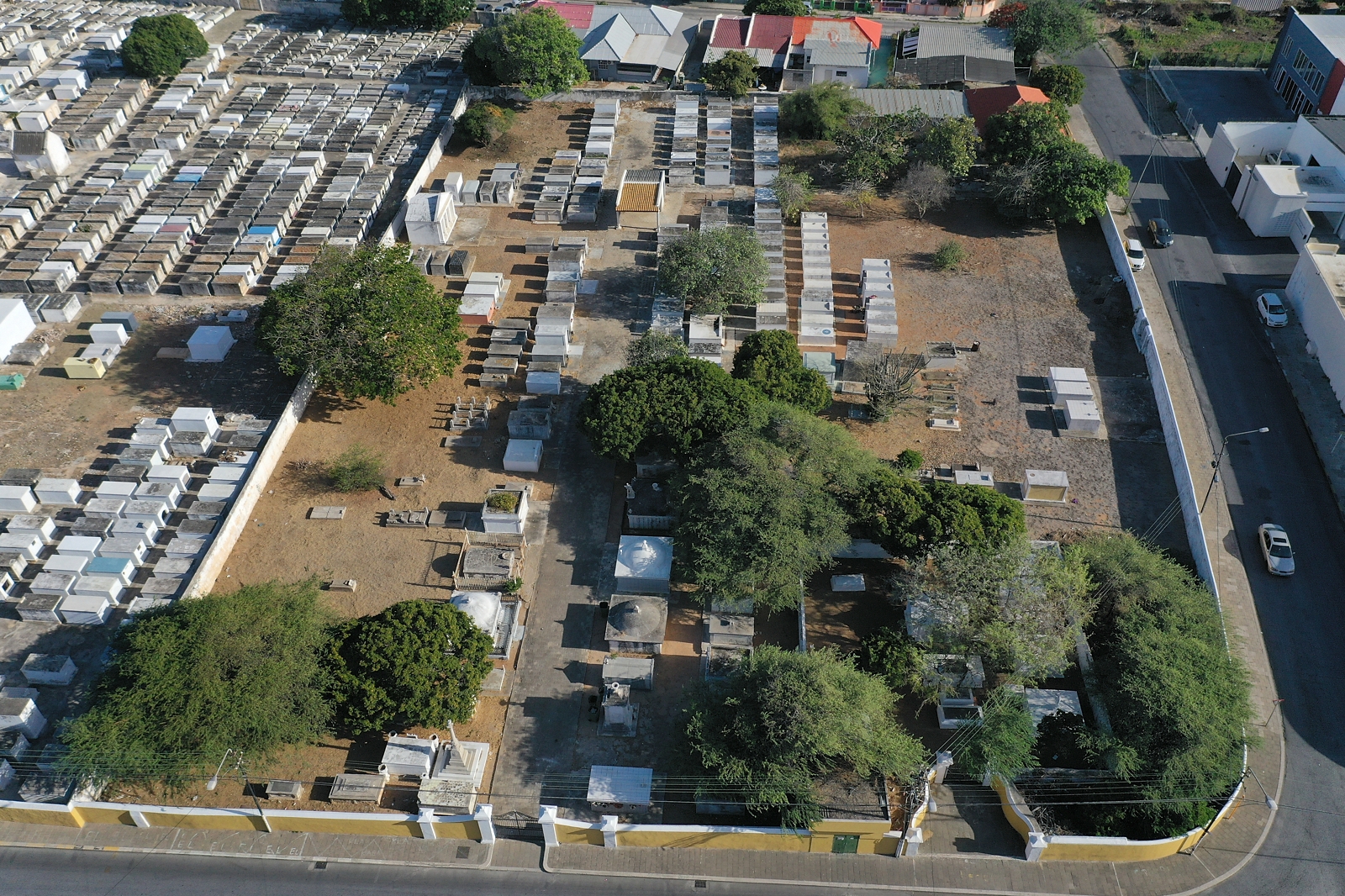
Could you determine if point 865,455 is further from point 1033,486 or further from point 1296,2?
point 1296,2

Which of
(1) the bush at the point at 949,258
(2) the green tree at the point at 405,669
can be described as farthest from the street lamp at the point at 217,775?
(1) the bush at the point at 949,258

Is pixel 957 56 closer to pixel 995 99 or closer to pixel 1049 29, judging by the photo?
pixel 1049 29

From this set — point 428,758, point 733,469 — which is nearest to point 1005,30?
point 733,469

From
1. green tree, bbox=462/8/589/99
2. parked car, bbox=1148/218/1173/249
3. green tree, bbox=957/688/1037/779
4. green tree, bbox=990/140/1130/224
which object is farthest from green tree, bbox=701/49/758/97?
green tree, bbox=957/688/1037/779

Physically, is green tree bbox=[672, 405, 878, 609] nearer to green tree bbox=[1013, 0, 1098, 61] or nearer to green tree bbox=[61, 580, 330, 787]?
green tree bbox=[61, 580, 330, 787]

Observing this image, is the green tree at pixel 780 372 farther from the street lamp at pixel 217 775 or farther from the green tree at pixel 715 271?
the street lamp at pixel 217 775

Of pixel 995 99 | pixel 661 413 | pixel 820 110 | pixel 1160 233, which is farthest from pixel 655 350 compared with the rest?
pixel 995 99
